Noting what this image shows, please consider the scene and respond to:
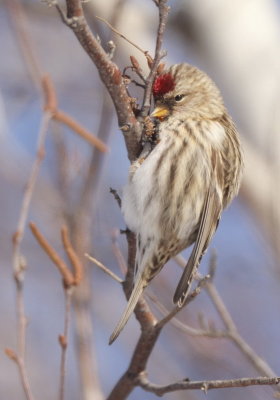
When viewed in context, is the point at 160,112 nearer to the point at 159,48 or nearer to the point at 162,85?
the point at 162,85

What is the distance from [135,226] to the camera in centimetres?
261

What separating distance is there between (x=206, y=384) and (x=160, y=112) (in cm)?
105

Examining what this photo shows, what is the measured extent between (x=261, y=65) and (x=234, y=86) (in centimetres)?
16

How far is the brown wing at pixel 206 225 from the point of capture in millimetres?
2596

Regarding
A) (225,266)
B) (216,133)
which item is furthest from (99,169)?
(225,266)

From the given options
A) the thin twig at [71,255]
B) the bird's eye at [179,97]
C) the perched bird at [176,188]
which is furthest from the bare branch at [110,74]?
the bird's eye at [179,97]

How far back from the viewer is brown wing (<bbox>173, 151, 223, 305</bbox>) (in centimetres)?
260

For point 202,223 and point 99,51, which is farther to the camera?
point 202,223

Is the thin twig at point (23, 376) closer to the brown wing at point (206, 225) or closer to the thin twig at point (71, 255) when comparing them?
the thin twig at point (71, 255)

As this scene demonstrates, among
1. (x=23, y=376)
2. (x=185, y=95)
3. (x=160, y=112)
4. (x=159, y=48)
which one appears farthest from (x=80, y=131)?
(x=23, y=376)

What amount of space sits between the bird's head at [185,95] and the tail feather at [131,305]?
1.95ft

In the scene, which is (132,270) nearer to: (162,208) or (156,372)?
(162,208)

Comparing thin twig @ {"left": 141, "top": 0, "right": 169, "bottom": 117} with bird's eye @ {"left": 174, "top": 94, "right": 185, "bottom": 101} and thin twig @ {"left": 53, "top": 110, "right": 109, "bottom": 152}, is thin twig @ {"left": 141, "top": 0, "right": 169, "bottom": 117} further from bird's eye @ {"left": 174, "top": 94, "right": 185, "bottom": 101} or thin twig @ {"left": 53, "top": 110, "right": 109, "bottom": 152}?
bird's eye @ {"left": 174, "top": 94, "right": 185, "bottom": 101}

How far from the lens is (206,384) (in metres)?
2.12
